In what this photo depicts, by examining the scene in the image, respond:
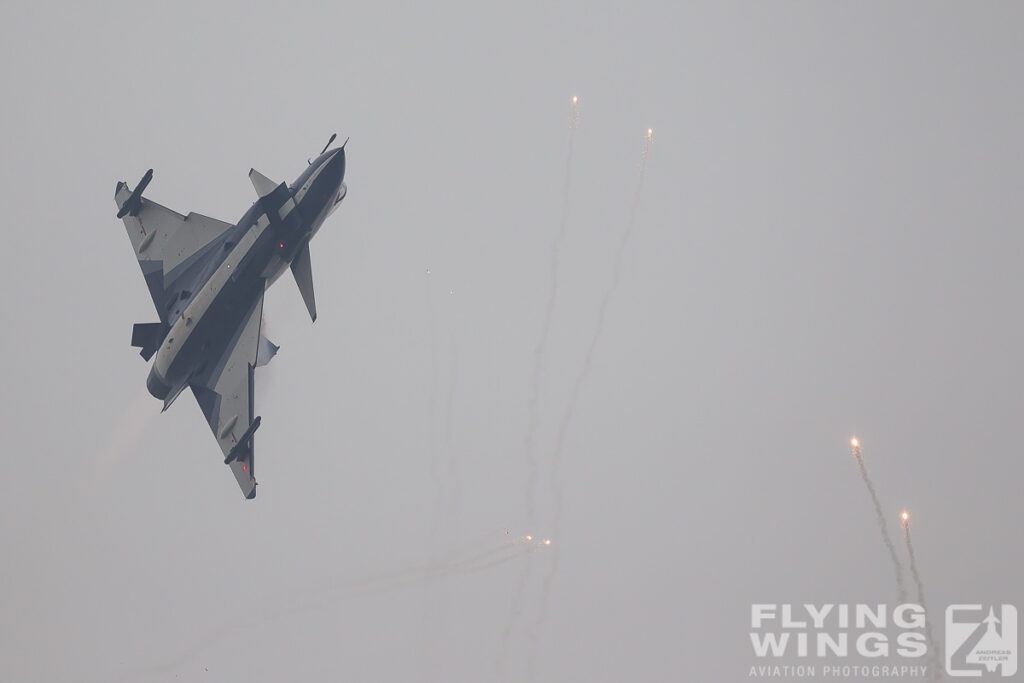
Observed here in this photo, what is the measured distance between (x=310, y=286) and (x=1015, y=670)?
60.8 meters

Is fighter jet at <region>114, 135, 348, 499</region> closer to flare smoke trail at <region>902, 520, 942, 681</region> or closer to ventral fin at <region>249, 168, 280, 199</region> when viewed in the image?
ventral fin at <region>249, 168, 280, 199</region>

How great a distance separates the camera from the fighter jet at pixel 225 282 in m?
62.7

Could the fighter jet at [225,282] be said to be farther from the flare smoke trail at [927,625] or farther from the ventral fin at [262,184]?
the flare smoke trail at [927,625]

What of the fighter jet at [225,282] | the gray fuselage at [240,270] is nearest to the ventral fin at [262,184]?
the fighter jet at [225,282]

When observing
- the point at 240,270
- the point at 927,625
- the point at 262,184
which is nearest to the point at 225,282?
the point at 240,270

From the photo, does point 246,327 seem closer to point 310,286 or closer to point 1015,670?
point 310,286

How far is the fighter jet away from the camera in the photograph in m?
62.7

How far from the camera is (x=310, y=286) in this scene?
66438 mm

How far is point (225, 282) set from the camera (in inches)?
2518

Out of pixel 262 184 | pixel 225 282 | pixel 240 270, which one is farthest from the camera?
pixel 225 282

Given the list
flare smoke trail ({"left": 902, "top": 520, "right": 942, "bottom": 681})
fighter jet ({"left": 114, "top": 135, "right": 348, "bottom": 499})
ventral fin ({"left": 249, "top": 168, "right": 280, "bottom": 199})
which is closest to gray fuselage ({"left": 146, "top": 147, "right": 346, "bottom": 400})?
fighter jet ({"left": 114, "top": 135, "right": 348, "bottom": 499})

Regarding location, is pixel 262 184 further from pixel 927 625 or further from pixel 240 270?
pixel 927 625

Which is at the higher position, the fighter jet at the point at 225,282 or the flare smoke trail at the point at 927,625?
the fighter jet at the point at 225,282

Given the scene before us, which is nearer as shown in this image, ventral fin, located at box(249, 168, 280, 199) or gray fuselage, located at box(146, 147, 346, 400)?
gray fuselage, located at box(146, 147, 346, 400)
